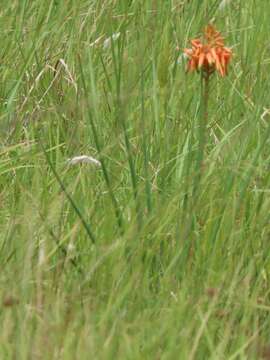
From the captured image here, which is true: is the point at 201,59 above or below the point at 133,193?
above

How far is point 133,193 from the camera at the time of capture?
9.05ft

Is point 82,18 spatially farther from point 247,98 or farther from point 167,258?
point 167,258

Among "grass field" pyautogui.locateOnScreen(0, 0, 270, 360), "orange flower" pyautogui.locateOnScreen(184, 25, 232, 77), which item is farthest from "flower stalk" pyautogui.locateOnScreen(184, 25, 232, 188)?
"grass field" pyautogui.locateOnScreen(0, 0, 270, 360)

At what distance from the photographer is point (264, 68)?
371cm

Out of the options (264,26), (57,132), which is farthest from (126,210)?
(264,26)

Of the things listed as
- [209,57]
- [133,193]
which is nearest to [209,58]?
[209,57]

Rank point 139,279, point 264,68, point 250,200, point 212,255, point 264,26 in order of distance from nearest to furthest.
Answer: point 139,279
point 212,255
point 250,200
point 264,68
point 264,26

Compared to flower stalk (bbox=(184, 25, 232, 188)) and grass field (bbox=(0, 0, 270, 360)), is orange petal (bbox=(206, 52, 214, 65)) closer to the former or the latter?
flower stalk (bbox=(184, 25, 232, 188))

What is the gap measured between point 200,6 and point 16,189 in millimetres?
1265

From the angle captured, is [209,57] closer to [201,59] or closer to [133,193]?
[201,59]

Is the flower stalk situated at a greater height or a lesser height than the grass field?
greater

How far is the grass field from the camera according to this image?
2260mm

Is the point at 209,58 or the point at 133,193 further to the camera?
the point at 133,193

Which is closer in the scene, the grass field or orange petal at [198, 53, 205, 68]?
the grass field
